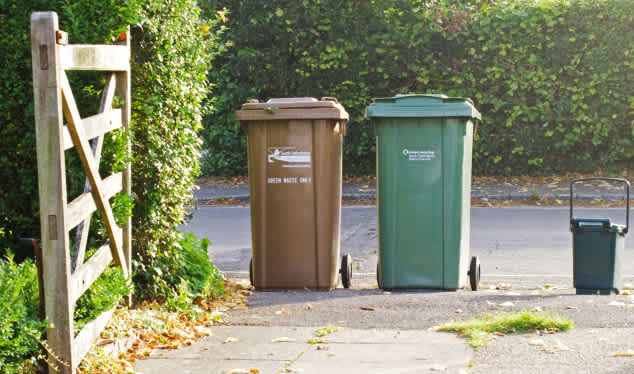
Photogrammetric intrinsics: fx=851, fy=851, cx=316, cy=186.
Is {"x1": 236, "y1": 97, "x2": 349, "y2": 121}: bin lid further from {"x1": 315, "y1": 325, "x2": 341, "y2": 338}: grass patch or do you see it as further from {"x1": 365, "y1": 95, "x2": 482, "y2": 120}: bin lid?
{"x1": 315, "y1": 325, "x2": 341, "y2": 338}: grass patch

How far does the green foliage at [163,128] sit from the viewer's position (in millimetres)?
5402

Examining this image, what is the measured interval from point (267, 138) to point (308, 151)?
34 centimetres

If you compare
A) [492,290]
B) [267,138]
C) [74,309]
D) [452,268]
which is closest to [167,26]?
[267,138]

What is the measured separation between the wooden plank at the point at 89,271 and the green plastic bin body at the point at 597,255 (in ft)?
12.1

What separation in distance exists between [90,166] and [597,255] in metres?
4.10

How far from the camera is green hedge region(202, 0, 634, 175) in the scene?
1412 centimetres

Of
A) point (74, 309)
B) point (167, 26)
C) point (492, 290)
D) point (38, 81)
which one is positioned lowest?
point (492, 290)

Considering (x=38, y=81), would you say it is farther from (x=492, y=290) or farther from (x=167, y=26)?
(x=492, y=290)

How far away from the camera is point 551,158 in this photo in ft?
48.1

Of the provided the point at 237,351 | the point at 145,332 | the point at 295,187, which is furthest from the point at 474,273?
the point at 145,332

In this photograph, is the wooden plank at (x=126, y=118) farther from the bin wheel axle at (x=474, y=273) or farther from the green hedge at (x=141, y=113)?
the bin wheel axle at (x=474, y=273)

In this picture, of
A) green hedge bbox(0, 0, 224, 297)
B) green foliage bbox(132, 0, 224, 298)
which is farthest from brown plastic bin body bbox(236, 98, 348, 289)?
green foliage bbox(132, 0, 224, 298)

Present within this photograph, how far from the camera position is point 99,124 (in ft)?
15.1

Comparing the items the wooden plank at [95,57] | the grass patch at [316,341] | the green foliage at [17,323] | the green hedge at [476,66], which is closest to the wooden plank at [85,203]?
the green foliage at [17,323]
